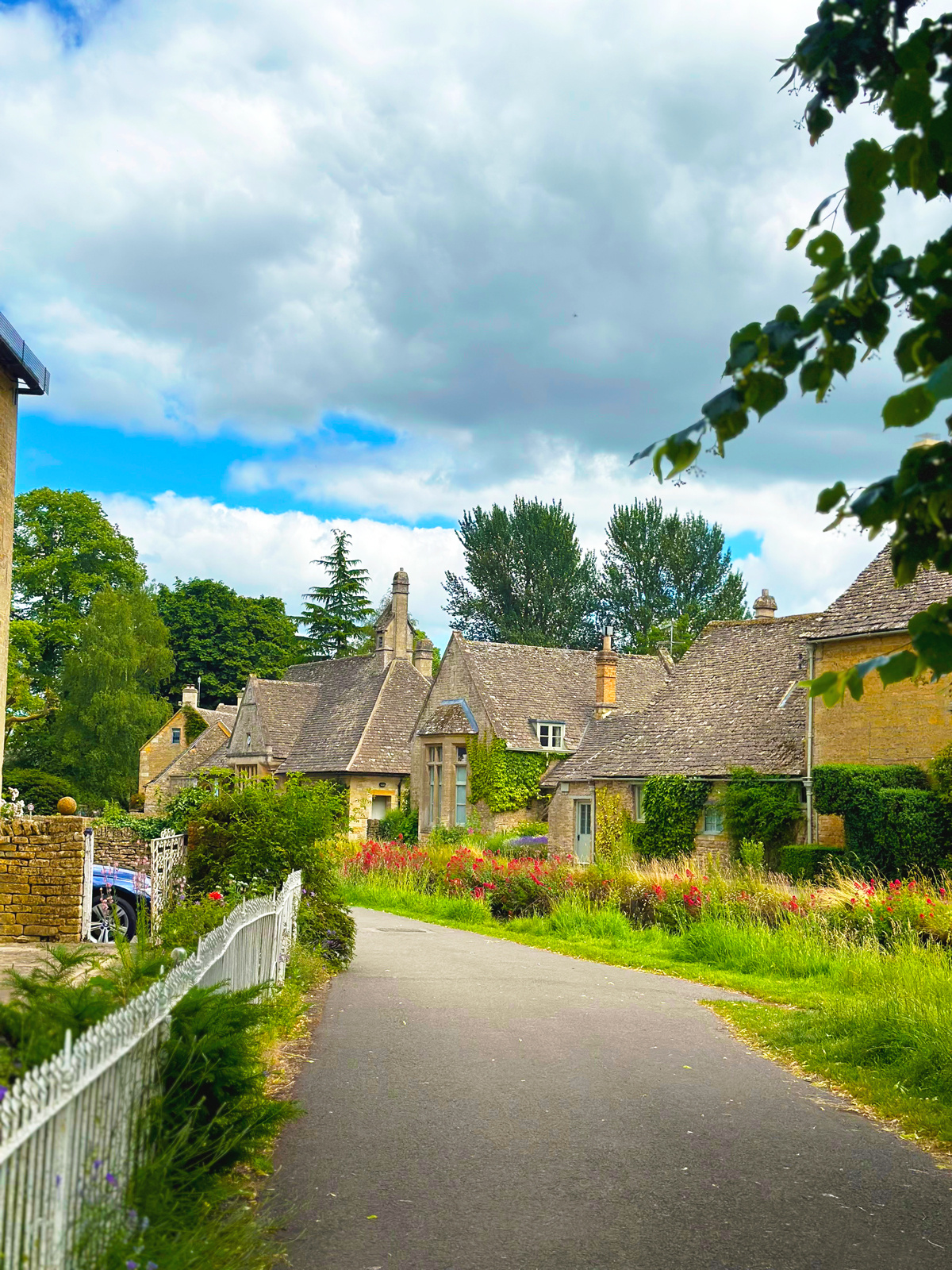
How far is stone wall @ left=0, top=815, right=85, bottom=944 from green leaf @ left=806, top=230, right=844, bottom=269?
1501cm

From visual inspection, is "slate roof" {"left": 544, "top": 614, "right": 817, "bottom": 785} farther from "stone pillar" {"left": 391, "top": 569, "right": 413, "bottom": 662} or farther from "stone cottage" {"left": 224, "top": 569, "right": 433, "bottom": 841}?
"stone pillar" {"left": 391, "top": 569, "right": 413, "bottom": 662}

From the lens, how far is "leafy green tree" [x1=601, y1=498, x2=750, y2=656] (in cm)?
8038

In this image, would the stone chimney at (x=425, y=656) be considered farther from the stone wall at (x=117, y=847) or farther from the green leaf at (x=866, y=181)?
the green leaf at (x=866, y=181)

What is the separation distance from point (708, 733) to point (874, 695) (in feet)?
23.9

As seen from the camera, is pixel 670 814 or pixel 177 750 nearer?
pixel 670 814

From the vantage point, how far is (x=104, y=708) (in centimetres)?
6150

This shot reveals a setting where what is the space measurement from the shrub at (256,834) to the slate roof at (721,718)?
1785 cm

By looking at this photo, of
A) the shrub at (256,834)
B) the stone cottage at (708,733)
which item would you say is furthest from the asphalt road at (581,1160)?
the stone cottage at (708,733)

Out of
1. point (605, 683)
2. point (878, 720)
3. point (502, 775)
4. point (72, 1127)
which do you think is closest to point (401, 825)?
point (502, 775)

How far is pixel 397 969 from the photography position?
1777 centimetres

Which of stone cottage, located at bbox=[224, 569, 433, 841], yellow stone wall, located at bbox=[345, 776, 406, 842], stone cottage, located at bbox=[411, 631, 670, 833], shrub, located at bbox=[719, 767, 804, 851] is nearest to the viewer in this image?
shrub, located at bbox=[719, 767, 804, 851]

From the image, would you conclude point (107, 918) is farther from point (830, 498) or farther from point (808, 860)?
point (808, 860)

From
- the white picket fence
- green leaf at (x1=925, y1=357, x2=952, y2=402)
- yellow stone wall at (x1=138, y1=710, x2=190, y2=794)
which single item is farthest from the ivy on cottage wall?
green leaf at (x1=925, y1=357, x2=952, y2=402)

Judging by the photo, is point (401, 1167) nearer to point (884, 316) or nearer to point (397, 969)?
point (884, 316)
